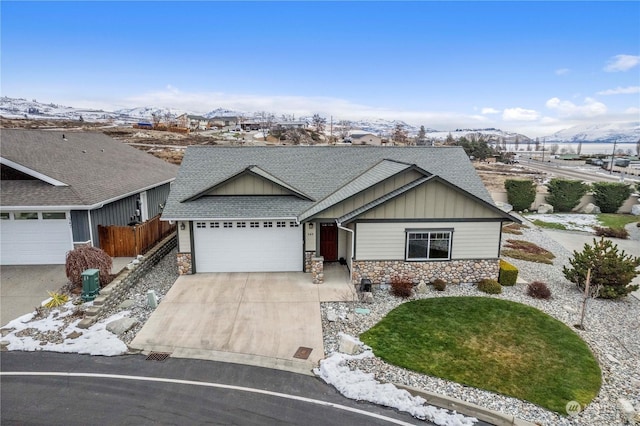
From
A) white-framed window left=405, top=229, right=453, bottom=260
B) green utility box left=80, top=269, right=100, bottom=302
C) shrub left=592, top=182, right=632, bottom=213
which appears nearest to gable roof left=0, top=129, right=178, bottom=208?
green utility box left=80, top=269, right=100, bottom=302

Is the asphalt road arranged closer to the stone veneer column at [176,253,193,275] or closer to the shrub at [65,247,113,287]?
the shrub at [65,247,113,287]

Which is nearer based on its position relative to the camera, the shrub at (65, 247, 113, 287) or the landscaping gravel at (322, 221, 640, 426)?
the landscaping gravel at (322, 221, 640, 426)

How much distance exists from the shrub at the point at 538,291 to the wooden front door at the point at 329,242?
7.32 meters

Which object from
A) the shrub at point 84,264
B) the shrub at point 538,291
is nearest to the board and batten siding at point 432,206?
the shrub at point 538,291

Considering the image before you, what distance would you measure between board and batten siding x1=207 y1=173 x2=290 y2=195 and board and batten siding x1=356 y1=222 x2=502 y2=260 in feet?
13.2

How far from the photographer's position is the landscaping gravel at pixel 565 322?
302 inches

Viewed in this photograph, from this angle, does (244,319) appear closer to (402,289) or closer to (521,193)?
(402,289)

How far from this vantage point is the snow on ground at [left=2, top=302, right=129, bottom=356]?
9414 mm

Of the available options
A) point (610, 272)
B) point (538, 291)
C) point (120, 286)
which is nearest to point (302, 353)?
point (120, 286)

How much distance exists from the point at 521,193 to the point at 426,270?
19.8 meters

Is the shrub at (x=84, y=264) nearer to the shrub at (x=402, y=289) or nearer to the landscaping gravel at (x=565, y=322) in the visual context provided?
the landscaping gravel at (x=565, y=322)

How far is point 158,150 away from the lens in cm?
5759

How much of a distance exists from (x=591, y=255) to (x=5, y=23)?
22.6 metres

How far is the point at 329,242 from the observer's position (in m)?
15.5
